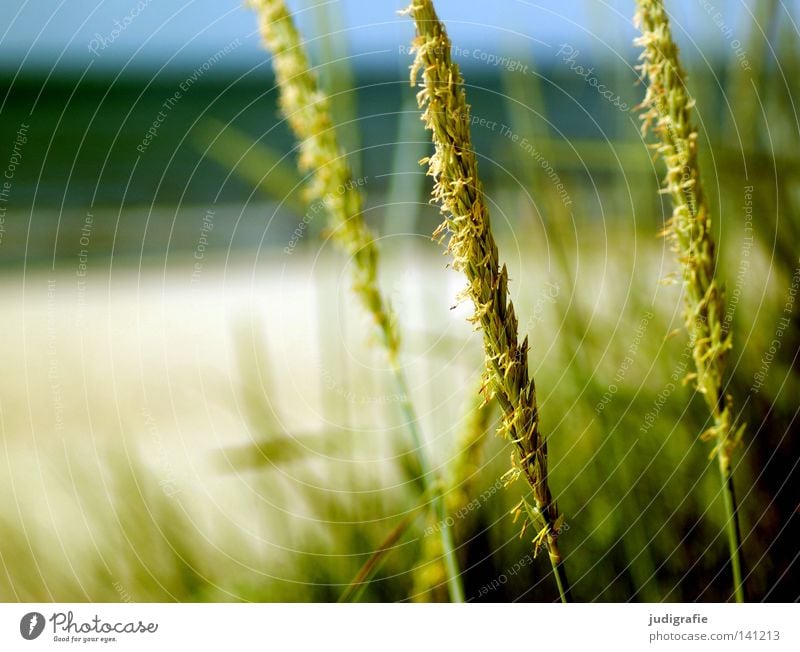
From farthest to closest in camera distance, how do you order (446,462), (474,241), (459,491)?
(446,462), (459,491), (474,241)

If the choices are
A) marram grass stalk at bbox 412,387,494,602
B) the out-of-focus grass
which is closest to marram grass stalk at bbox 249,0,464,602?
marram grass stalk at bbox 412,387,494,602

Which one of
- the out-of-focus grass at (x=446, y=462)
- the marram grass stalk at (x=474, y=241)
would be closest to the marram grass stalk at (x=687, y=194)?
the marram grass stalk at (x=474, y=241)

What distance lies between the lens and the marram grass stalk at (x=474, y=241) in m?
0.30

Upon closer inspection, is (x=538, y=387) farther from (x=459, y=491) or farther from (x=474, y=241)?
(x=474, y=241)

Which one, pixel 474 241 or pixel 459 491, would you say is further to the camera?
pixel 459 491

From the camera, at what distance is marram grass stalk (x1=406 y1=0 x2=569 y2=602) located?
30cm

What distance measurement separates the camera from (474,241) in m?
0.32

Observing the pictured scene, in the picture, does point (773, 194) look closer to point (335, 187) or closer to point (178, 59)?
point (335, 187)

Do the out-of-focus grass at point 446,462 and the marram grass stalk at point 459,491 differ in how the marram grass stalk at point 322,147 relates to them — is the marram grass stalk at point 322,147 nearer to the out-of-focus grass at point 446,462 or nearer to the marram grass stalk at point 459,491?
the marram grass stalk at point 459,491

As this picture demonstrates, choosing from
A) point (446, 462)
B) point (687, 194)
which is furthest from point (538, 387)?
point (687, 194)

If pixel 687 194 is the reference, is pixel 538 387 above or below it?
below

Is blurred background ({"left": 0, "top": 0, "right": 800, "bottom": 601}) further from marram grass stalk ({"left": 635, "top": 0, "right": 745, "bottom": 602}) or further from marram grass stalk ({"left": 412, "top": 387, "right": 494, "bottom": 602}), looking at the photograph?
marram grass stalk ({"left": 635, "top": 0, "right": 745, "bottom": 602})

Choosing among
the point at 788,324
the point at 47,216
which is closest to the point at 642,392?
the point at 788,324

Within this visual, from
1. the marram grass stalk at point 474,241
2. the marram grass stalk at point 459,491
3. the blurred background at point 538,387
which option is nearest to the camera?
the marram grass stalk at point 474,241
